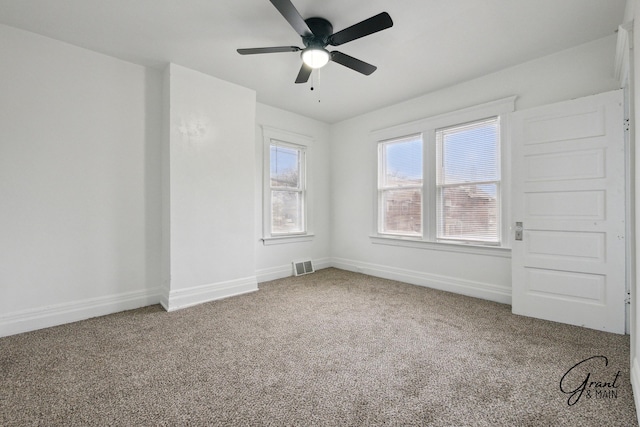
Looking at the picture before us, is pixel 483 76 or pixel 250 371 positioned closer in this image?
pixel 250 371

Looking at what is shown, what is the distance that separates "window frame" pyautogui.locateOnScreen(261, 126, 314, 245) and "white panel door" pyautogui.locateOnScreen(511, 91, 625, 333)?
2.99 meters

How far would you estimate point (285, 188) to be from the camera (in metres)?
4.64

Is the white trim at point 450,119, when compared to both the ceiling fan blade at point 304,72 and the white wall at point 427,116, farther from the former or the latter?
the ceiling fan blade at point 304,72

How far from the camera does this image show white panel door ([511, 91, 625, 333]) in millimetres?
2512

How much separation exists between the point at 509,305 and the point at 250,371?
294 cm

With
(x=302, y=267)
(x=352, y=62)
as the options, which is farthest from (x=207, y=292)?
(x=352, y=62)

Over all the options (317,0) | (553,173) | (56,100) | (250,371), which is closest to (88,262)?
(56,100)

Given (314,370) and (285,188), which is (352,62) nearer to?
(285,188)

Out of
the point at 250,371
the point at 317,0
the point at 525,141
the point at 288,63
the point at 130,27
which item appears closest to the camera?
the point at 250,371

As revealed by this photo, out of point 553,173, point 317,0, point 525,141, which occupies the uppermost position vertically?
point 317,0

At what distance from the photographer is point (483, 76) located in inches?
136

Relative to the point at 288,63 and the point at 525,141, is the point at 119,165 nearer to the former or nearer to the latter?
the point at 288,63

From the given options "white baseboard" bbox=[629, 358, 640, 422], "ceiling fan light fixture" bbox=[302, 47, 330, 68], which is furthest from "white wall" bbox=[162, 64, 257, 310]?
"white baseboard" bbox=[629, 358, 640, 422]

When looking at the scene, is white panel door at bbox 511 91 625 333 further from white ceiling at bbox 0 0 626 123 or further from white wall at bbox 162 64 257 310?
white wall at bbox 162 64 257 310
